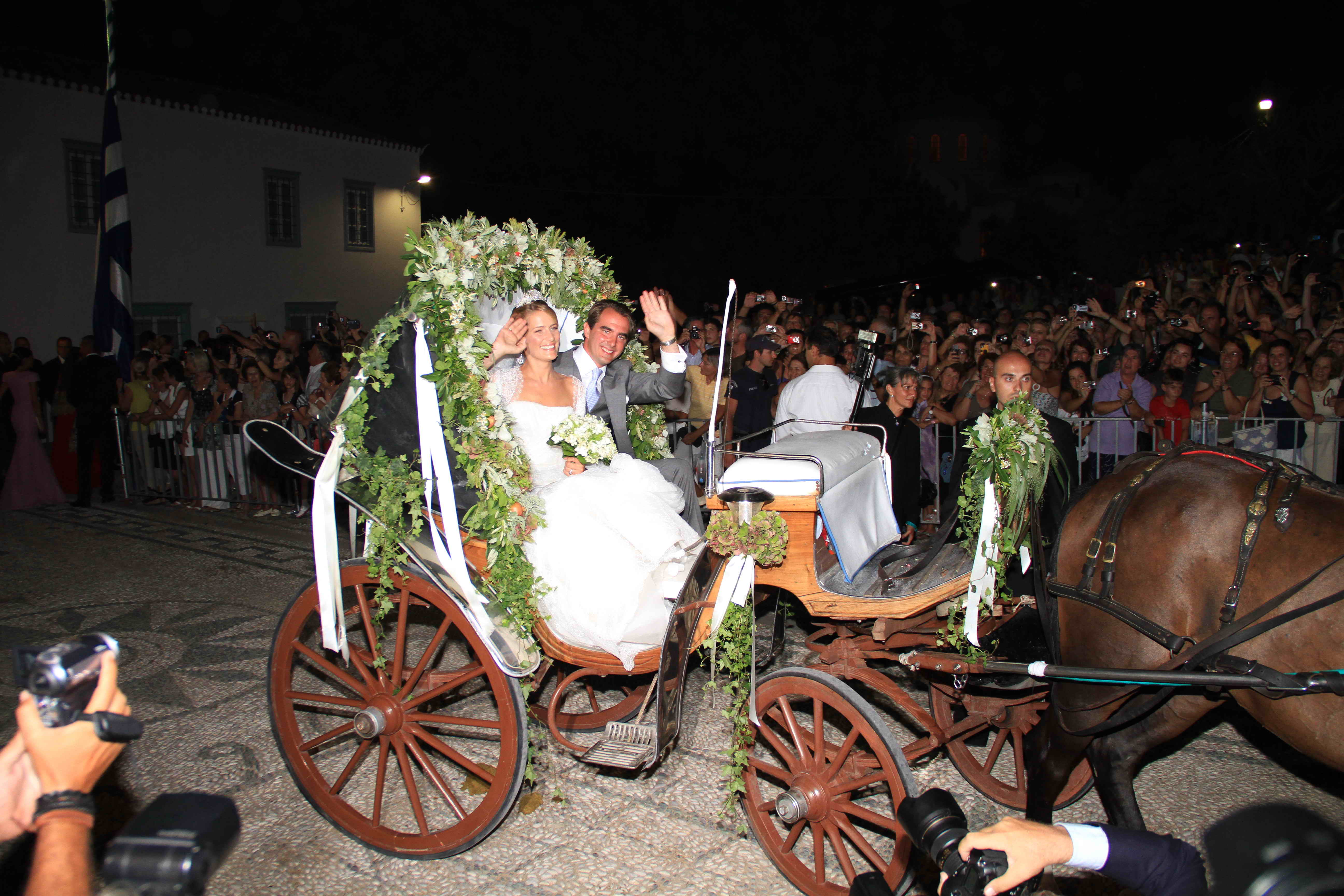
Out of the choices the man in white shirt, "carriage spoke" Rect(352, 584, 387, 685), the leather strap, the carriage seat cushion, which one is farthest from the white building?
the leather strap

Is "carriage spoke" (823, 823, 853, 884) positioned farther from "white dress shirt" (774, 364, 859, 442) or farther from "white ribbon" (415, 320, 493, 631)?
"white dress shirt" (774, 364, 859, 442)

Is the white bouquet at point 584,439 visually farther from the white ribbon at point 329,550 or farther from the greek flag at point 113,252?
the greek flag at point 113,252

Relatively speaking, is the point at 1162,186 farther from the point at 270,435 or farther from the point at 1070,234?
the point at 270,435

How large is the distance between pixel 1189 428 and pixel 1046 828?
19.7 feet

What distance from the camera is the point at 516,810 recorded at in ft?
12.4

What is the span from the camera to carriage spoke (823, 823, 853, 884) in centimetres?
290

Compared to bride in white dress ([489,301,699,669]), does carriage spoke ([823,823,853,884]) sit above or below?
below

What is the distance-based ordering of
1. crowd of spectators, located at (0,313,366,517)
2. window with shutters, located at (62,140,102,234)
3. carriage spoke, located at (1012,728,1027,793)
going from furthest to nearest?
window with shutters, located at (62,140,102,234), crowd of spectators, located at (0,313,366,517), carriage spoke, located at (1012,728,1027,793)

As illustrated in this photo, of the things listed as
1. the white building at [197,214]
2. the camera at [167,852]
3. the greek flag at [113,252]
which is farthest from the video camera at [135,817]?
the white building at [197,214]

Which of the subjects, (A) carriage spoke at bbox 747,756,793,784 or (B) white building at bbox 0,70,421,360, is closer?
(A) carriage spoke at bbox 747,756,793,784

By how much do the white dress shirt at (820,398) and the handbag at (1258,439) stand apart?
108 inches

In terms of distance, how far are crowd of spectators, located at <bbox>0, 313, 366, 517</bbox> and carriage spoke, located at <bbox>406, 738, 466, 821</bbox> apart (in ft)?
20.5

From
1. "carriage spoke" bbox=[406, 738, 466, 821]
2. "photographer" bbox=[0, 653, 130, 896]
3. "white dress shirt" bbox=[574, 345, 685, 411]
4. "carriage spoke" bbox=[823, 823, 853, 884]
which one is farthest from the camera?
"white dress shirt" bbox=[574, 345, 685, 411]

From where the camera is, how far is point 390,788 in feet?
13.2
